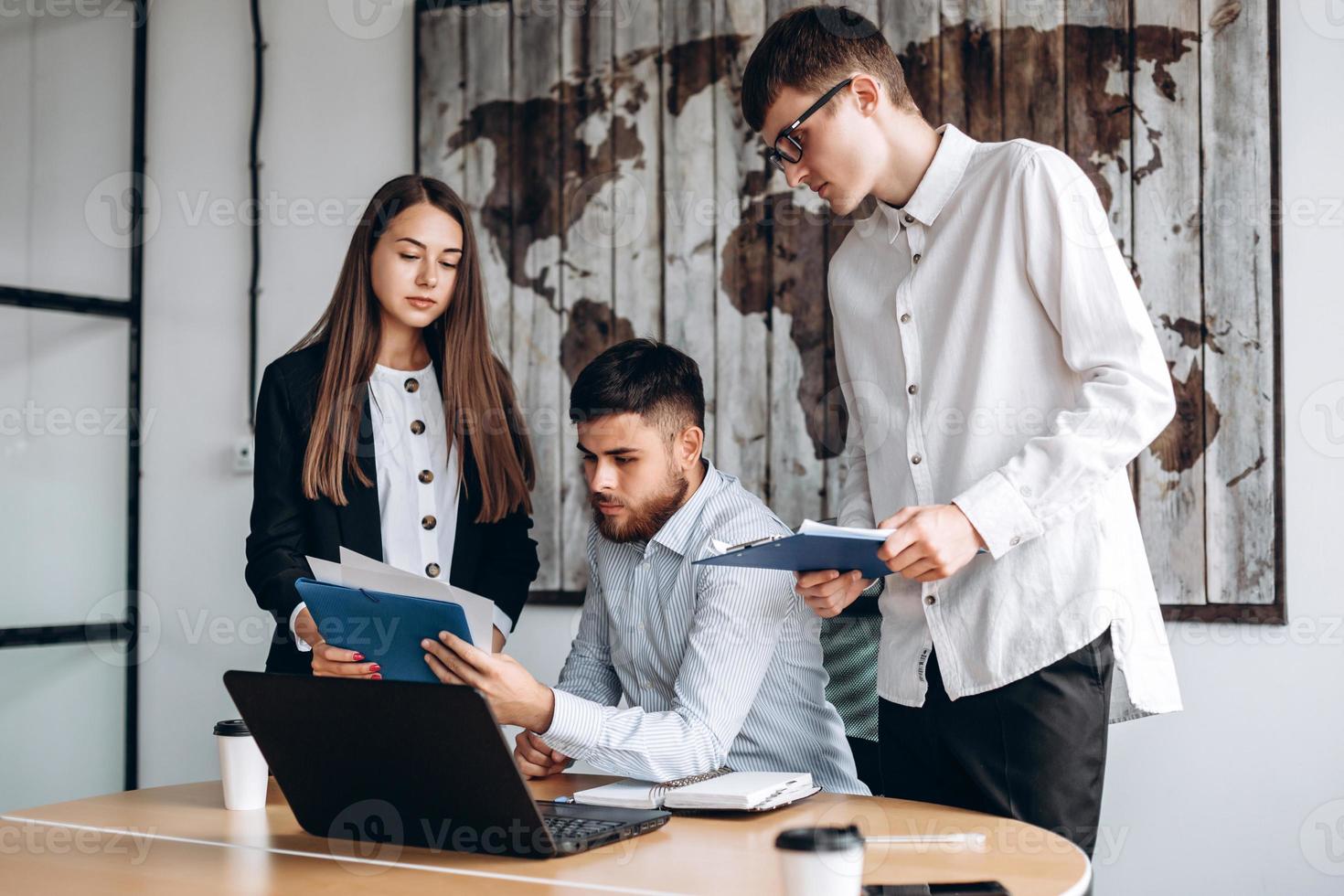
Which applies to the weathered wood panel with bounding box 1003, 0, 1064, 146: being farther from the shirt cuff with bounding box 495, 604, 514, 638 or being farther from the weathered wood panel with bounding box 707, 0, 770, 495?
the shirt cuff with bounding box 495, 604, 514, 638

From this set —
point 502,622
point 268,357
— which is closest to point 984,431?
point 502,622

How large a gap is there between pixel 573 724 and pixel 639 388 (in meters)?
0.62

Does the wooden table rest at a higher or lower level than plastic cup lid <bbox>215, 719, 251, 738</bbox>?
lower

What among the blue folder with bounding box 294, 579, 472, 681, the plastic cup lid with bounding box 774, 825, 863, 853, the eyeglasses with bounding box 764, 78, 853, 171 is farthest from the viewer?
the eyeglasses with bounding box 764, 78, 853, 171

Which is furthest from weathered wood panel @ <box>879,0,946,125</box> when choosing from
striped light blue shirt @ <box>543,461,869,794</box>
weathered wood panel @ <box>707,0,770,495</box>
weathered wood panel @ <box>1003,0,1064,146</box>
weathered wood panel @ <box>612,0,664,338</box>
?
striped light blue shirt @ <box>543,461,869,794</box>

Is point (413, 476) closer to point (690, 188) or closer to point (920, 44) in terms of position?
point (690, 188)

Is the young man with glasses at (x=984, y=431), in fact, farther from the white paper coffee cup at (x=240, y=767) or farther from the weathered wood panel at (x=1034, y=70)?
the weathered wood panel at (x=1034, y=70)

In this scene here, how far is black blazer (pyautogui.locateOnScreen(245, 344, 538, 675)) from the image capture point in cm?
201

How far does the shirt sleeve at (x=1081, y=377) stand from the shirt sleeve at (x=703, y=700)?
0.39 metres

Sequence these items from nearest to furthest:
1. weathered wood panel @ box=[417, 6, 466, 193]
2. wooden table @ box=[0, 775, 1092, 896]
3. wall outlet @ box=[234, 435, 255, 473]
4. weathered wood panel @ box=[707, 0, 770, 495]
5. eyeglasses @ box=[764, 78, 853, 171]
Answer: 1. wooden table @ box=[0, 775, 1092, 896]
2. eyeglasses @ box=[764, 78, 853, 171]
3. weathered wood panel @ box=[707, 0, 770, 495]
4. weathered wood panel @ box=[417, 6, 466, 193]
5. wall outlet @ box=[234, 435, 255, 473]

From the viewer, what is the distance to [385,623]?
1402 millimetres

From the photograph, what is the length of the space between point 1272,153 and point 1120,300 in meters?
1.12

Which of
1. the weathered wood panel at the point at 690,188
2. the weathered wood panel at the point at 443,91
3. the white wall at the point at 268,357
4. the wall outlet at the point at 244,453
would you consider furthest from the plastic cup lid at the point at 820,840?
the wall outlet at the point at 244,453

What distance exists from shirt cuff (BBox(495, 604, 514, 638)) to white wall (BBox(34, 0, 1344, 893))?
24.8 inches
